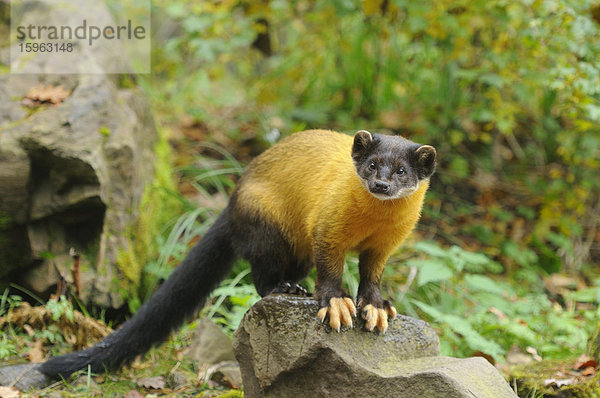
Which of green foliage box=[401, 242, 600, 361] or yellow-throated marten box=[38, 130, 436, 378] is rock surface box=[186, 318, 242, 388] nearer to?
yellow-throated marten box=[38, 130, 436, 378]

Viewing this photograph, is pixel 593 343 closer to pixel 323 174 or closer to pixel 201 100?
pixel 323 174

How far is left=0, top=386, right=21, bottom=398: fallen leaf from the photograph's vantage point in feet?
15.7

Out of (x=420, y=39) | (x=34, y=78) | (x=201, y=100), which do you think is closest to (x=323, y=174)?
(x=34, y=78)

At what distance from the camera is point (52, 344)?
5.96m

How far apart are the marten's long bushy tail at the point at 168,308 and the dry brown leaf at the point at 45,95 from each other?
8.23 feet

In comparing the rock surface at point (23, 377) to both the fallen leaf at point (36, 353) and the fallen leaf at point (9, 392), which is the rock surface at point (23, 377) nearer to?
the fallen leaf at point (9, 392)

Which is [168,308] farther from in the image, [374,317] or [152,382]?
[374,317]

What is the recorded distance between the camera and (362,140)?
4355 mm

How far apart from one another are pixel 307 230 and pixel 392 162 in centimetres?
100

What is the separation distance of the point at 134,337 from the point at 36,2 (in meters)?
4.69

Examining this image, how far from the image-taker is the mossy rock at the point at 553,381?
15.4 feet

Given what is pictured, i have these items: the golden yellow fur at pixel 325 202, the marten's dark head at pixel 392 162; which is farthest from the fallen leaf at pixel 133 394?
the marten's dark head at pixel 392 162

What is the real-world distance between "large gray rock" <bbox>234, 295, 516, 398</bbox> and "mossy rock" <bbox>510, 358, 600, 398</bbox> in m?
1.00

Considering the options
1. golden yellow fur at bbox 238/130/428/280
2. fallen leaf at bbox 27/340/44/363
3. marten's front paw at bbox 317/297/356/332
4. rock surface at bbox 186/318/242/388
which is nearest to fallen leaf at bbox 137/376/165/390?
rock surface at bbox 186/318/242/388
